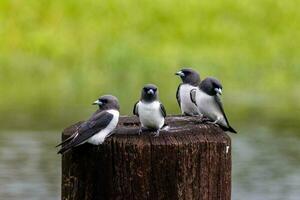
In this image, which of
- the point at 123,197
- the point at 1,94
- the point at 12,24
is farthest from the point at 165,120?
the point at 12,24

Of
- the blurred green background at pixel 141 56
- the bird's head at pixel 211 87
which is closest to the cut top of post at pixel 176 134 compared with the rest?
the bird's head at pixel 211 87

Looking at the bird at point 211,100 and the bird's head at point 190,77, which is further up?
the bird's head at point 190,77

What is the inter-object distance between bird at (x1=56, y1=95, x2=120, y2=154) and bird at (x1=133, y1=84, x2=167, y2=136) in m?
0.12

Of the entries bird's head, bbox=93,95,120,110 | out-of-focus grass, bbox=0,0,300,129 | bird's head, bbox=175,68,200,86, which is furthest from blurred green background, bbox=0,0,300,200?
bird's head, bbox=93,95,120,110

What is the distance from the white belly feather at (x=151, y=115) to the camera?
4.56 meters

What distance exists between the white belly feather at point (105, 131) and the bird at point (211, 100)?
0.66 metres

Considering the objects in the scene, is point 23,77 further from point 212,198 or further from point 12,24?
point 212,198

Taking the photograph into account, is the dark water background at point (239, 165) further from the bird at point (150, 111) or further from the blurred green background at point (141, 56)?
the bird at point (150, 111)

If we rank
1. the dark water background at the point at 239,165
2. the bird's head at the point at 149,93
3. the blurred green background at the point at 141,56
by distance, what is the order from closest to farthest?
the bird's head at the point at 149,93
the dark water background at the point at 239,165
the blurred green background at the point at 141,56

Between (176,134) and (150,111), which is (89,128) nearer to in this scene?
(176,134)

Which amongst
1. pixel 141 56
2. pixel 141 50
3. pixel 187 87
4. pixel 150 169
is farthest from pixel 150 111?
pixel 141 50

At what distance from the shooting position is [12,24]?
84.2ft

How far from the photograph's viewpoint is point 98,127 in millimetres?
4441

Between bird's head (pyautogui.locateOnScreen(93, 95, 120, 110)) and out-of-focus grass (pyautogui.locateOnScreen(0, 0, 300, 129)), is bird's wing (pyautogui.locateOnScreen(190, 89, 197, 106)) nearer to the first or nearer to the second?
bird's head (pyautogui.locateOnScreen(93, 95, 120, 110))
